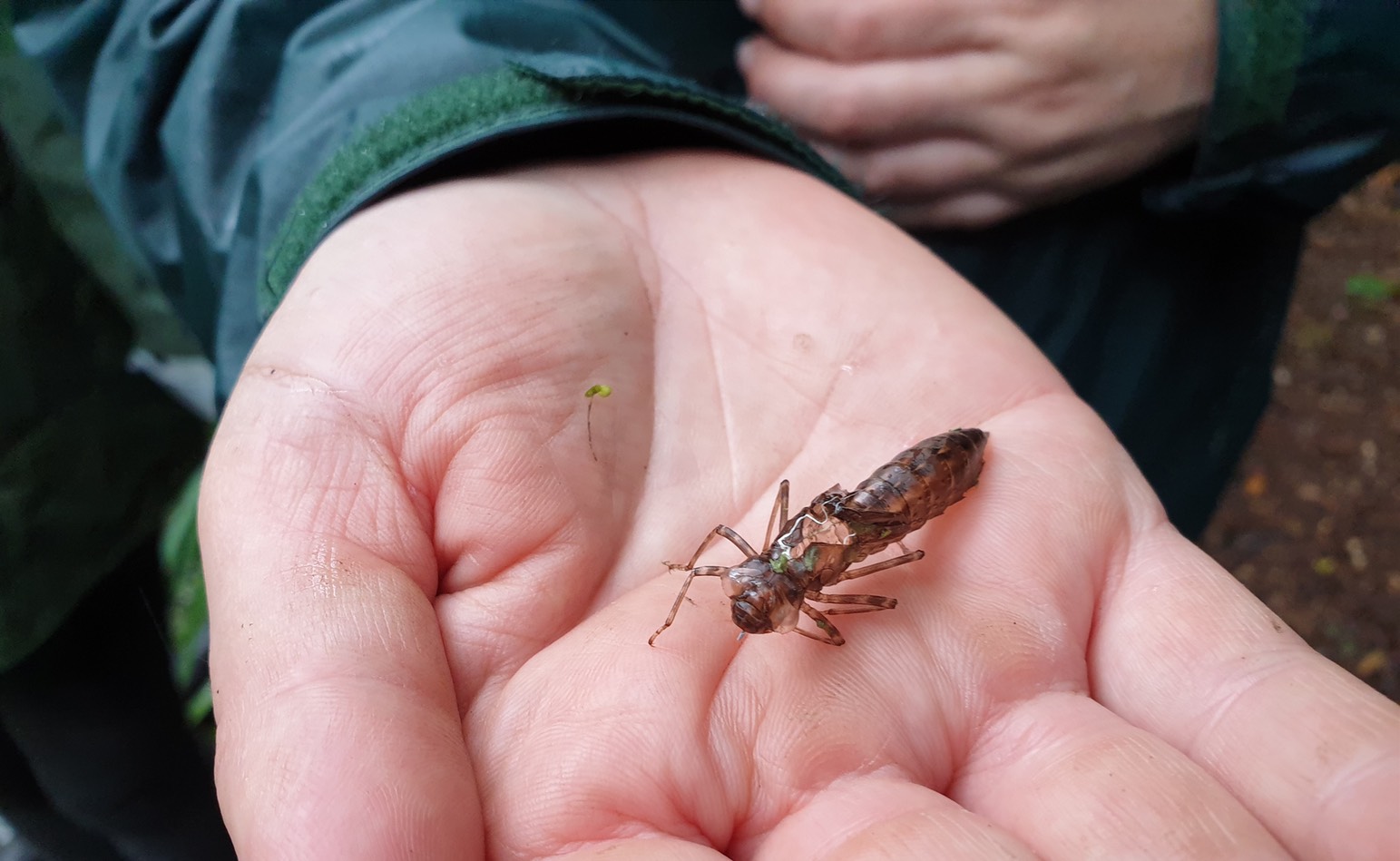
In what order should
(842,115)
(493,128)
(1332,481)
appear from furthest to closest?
(1332,481)
(842,115)
(493,128)

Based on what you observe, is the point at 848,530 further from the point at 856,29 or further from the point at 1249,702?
the point at 856,29

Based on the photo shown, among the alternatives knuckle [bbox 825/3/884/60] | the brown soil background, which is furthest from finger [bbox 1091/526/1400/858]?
the brown soil background

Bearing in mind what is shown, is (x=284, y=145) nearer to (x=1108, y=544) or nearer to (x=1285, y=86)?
(x=1108, y=544)

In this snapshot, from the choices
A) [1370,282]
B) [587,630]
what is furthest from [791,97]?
[1370,282]

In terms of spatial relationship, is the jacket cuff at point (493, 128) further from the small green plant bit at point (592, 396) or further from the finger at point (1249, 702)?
the finger at point (1249, 702)

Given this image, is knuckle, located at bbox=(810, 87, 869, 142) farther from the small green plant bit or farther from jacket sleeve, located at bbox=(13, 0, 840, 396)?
the small green plant bit

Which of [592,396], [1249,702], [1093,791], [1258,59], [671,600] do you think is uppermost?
[1258,59]

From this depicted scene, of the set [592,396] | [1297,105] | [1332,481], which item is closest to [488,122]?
[592,396]
